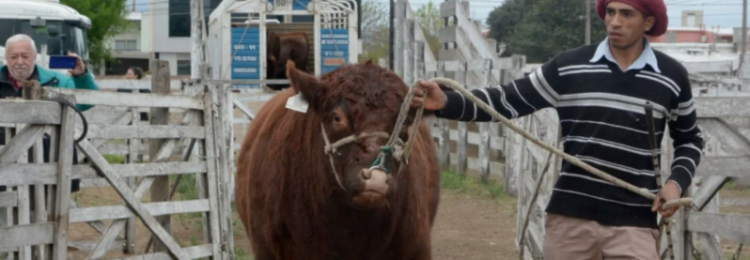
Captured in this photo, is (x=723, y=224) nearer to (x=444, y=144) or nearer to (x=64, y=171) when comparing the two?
(x=64, y=171)

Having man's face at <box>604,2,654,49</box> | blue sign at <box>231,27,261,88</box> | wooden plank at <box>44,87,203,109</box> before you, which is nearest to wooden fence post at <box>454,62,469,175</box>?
blue sign at <box>231,27,261,88</box>

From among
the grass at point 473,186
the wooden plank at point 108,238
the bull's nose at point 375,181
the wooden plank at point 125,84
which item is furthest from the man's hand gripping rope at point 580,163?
the wooden plank at point 125,84

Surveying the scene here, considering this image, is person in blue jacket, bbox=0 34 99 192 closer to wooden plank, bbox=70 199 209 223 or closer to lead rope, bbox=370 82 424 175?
wooden plank, bbox=70 199 209 223

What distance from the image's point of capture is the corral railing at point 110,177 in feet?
19.2

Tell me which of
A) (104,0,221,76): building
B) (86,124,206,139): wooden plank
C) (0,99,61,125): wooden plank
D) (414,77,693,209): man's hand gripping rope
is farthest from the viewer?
(104,0,221,76): building

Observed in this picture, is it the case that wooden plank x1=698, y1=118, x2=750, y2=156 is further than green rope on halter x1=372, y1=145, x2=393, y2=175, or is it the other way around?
wooden plank x1=698, y1=118, x2=750, y2=156

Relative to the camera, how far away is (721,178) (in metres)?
5.98

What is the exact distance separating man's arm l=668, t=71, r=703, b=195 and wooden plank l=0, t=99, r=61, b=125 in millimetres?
3367

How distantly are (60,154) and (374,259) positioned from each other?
2018mm

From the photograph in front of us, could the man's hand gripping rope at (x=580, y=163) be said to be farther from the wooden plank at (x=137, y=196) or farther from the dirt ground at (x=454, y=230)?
the dirt ground at (x=454, y=230)

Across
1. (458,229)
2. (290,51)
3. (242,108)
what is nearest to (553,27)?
(290,51)

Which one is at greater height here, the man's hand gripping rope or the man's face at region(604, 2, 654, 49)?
the man's face at region(604, 2, 654, 49)

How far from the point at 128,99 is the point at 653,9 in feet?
13.0

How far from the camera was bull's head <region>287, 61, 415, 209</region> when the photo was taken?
180 inches
